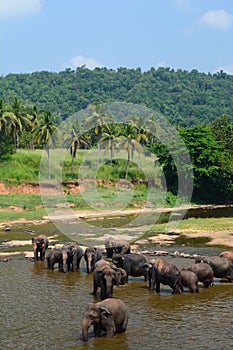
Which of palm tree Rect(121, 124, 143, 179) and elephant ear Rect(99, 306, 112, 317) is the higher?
palm tree Rect(121, 124, 143, 179)

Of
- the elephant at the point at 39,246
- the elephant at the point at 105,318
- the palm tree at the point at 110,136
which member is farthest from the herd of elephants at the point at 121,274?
the palm tree at the point at 110,136

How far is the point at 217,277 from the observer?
80.1 feet

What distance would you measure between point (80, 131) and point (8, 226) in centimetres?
3825

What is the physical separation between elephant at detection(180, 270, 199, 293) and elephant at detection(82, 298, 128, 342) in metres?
6.26

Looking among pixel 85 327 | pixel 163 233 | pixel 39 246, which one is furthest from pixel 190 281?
pixel 163 233

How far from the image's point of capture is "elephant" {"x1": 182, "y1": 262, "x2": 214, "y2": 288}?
2267cm

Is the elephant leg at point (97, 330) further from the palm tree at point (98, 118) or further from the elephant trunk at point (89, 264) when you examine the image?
the palm tree at point (98, 118)

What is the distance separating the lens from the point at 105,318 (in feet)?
51.1

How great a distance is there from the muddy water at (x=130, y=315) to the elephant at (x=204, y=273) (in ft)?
1.38

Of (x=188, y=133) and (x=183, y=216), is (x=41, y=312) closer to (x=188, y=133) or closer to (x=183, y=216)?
(x=183, y=216)

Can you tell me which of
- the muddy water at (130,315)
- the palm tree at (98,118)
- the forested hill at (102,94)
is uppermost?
the forested hill at (102,94)

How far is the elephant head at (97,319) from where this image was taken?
15438mm

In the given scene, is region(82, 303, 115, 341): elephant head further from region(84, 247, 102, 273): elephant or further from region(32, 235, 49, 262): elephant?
region(32, 235, 49, 262): elephant

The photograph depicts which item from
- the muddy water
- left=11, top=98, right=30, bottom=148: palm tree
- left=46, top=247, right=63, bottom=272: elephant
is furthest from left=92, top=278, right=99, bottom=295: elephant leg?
left=11, top=98, right=30, bottom=148: palm tree
